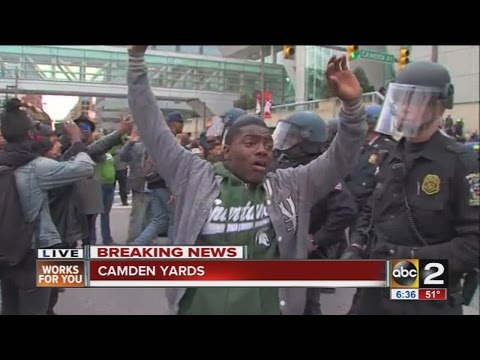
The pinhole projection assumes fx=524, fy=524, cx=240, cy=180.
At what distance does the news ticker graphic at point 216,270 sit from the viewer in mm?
2010

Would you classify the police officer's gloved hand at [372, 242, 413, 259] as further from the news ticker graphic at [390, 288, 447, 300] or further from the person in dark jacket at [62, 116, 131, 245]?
the person in dark jacket at [62, 116, 131, 245]

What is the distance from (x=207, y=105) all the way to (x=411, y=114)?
0.76 metres

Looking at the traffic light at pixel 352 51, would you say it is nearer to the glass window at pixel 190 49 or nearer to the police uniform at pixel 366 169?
the police uniform at pixel 366 169

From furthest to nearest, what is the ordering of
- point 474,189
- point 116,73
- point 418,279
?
point 418,279
point 116,73
point 474,189

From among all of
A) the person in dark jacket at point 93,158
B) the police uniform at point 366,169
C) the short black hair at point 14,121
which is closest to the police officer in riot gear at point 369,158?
the police uniform at point 366,169

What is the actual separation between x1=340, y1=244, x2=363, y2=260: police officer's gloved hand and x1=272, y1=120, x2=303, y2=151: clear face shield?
1.49 feet

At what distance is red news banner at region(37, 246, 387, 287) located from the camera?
2.01 m

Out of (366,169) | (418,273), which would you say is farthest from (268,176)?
(418,273)

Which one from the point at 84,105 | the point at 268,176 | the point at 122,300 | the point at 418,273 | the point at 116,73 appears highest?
the point at 116,73

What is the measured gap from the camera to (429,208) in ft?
6.18

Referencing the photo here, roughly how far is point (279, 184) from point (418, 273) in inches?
25.7

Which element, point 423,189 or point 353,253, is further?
point 353,253

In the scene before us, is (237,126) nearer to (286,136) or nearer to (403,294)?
(286,136)
